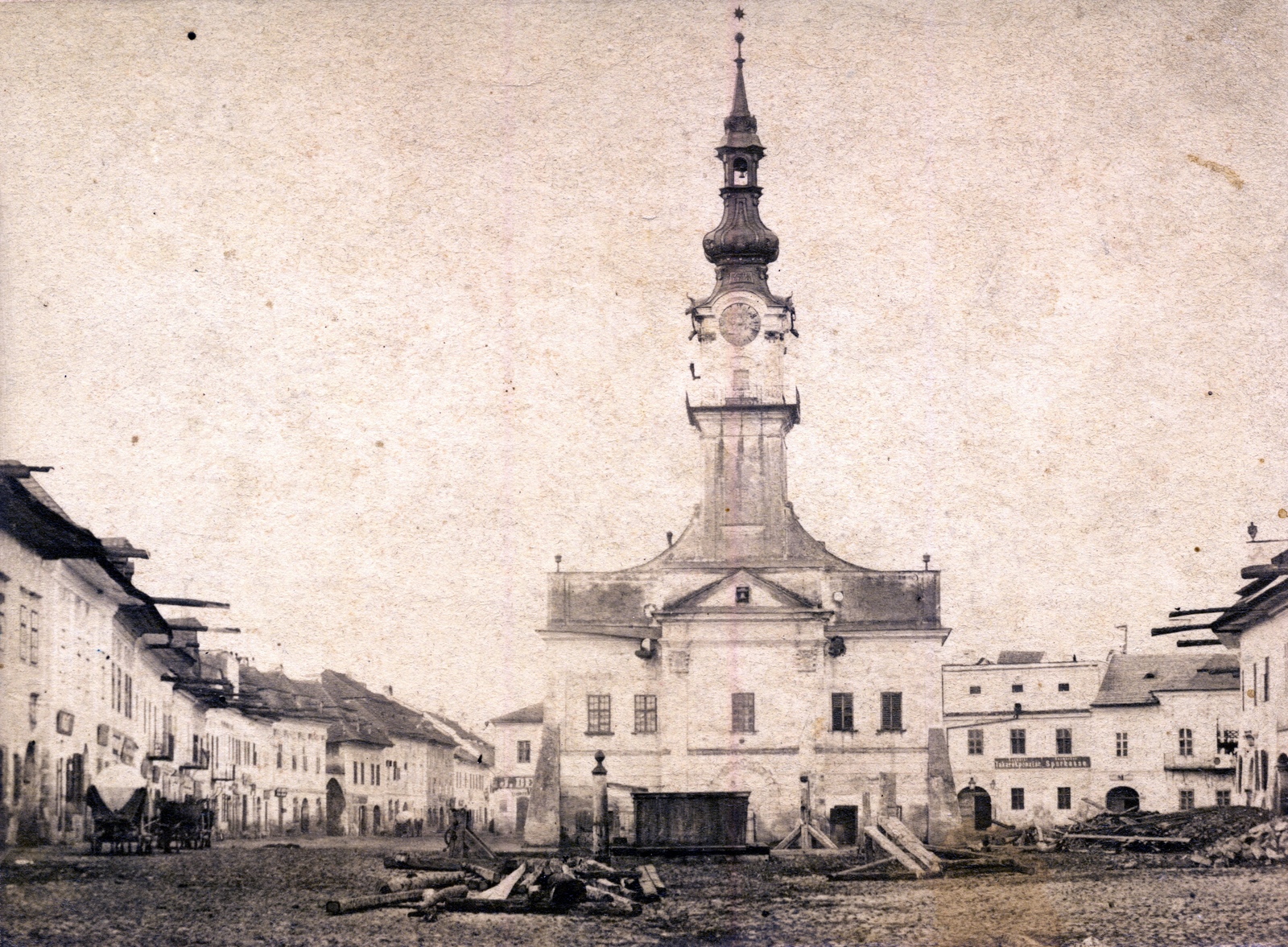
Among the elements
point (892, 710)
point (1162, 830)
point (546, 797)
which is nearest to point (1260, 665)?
point (1162, 830)

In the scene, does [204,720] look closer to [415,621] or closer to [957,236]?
[415,621]

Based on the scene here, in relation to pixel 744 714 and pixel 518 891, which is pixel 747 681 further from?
pixel 518 891

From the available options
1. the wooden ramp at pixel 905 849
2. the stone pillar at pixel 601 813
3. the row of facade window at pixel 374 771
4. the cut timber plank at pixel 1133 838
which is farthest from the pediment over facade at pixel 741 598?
the cut timber plank at pixel 1133 838

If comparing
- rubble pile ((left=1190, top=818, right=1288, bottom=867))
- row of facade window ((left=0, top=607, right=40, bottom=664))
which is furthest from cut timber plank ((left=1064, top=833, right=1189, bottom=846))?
row of facade window ((left=0, top=607, right=40, bottom=664))

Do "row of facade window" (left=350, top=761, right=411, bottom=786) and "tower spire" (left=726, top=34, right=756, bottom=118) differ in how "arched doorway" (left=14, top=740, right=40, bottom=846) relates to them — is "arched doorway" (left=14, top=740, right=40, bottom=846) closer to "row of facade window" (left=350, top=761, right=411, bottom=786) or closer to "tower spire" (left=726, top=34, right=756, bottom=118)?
"row of facade window" (left=350, top=761, right=411, bottom=786)

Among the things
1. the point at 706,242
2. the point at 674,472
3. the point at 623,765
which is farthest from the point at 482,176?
the point at 623,765

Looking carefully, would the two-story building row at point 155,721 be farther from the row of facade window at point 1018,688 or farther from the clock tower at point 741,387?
the row of facade window at point 1018,688
